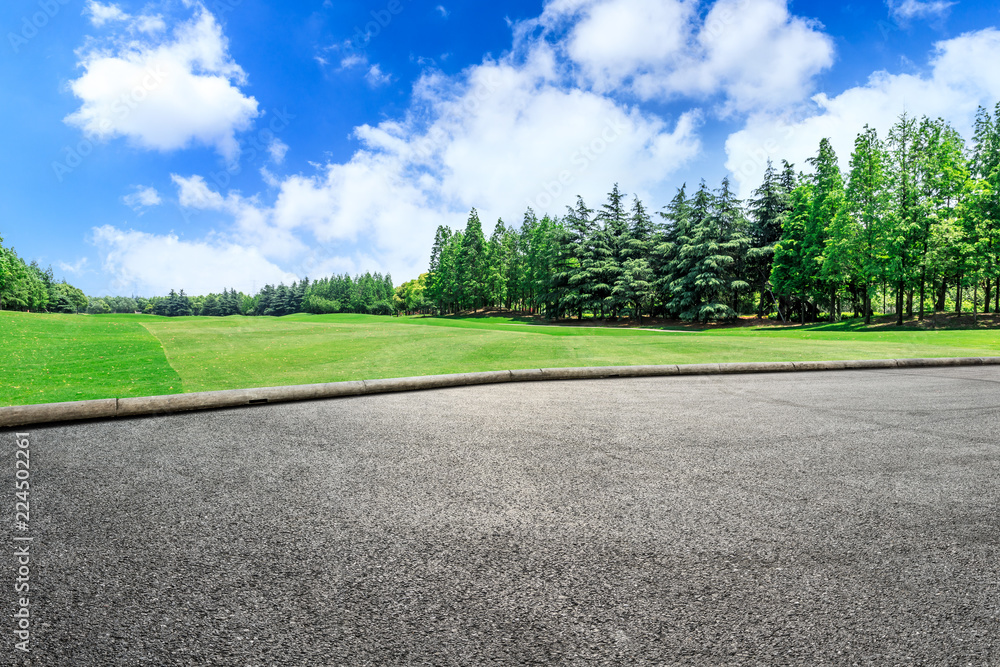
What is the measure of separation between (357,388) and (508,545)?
4947 millimetres

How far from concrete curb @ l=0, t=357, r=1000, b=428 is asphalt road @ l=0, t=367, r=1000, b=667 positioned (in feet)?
1.11

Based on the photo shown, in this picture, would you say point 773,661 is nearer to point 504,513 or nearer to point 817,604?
point 817,604

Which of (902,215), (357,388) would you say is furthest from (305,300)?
(357,388)

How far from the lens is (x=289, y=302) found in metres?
125

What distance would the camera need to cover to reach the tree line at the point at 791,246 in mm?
32750

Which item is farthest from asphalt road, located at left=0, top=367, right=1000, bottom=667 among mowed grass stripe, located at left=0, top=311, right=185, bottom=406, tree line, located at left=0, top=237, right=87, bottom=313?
tree line, located at left=0, top=237, right=87, bottom=313

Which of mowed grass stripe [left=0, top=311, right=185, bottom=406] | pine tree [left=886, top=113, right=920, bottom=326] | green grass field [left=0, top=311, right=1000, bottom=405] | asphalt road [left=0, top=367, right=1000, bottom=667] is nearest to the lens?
asphalt road [left=0, top=367, right=1000, bottom=667]

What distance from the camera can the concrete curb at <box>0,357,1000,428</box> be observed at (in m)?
5.42

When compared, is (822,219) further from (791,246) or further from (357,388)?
(357,388)

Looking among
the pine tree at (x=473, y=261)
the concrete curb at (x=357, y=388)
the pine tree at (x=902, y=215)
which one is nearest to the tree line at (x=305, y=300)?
the pine tree at (x=473, y=261)
